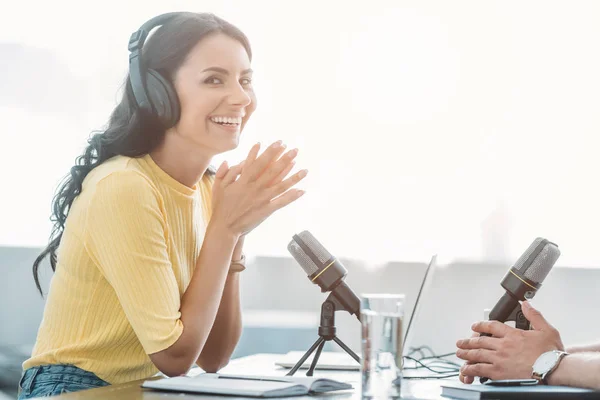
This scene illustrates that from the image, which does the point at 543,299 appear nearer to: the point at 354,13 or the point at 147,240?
the point at 354,13

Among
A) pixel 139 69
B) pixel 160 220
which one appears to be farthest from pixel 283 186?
pixel 139 69

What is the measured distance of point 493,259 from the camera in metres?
2.56

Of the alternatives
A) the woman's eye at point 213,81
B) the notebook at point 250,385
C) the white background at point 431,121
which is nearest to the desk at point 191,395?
the notebook at point 250,385

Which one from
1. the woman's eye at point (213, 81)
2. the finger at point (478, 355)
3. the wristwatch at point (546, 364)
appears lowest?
the finger at point (478, 355)

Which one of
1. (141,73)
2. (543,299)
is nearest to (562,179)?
(543,299)

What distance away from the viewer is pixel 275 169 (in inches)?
56.7

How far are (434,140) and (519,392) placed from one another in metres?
1.61

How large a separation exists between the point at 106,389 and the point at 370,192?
62.7 inches

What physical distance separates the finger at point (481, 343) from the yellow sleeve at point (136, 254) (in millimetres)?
499

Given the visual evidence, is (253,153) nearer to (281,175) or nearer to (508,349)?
(281,175)

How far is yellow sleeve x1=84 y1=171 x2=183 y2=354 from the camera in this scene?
1.28 meters

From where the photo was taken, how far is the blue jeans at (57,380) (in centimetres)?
131

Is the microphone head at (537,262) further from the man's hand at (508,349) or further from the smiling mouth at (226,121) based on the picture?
the smiling mouth at (226,121)

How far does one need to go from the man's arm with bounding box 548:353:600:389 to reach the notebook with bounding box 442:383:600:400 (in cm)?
2
